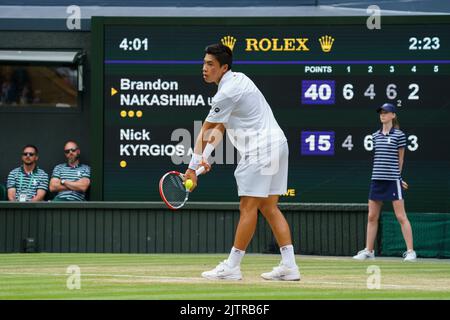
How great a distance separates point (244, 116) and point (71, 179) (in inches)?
261

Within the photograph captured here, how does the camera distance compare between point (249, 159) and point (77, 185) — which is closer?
point (249, 159)

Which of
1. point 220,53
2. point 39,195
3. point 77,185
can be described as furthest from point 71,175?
point 220,53

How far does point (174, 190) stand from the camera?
9.73 meters

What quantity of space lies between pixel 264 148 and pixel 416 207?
605 centimetres

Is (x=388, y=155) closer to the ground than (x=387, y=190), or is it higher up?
higher up

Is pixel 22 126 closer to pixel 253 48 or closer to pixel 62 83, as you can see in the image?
pixel 62 83

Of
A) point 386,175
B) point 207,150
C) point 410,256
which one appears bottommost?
point 410,256

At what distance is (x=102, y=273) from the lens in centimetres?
1019

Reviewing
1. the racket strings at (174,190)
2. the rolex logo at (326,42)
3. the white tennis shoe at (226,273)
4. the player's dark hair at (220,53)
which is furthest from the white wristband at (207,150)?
the rolex logo at (326,42)

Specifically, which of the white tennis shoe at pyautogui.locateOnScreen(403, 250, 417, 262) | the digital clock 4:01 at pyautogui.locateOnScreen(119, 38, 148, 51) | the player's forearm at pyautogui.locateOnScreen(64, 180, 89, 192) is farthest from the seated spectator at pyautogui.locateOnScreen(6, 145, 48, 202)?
the white tennis shoe at pyautogui.locateOnScreen(403, 250, 417, 262)

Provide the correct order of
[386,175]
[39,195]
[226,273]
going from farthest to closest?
[39,195], [386,175], [226,273]

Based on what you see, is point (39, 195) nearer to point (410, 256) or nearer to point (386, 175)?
point (386, 175)

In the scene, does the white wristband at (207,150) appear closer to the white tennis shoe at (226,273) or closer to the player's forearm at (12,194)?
the white tennis shoe at (226,273)
